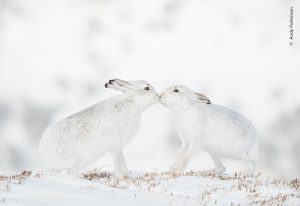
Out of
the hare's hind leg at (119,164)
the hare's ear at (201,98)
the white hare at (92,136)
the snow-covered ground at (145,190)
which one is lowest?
the snow-covered ground at (145,190)

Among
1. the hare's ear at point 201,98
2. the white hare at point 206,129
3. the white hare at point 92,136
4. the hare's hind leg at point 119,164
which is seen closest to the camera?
the white hare at point 92,136

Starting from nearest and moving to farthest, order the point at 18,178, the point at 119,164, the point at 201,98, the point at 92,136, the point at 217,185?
the point at 18,178, the point at 217,185, the point at 92,136, the point at 119,164, the point at 201,98

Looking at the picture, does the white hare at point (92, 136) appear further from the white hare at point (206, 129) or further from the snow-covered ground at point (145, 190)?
the white hare at point (206, 129)

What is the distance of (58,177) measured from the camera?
408 inches

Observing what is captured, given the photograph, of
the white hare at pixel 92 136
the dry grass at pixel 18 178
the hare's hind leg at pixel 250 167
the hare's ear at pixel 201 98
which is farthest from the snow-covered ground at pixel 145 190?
the hare's ear at pixel 201 98

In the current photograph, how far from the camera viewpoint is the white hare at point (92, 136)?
1188 centimetres

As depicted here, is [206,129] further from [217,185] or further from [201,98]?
[217,185]

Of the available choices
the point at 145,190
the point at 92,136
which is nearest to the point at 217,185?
the point at 145,190

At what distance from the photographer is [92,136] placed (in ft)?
38.9

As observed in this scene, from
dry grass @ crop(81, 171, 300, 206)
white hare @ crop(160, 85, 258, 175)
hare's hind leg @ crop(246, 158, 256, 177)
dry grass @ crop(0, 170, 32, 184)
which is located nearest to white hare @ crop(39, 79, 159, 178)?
dry grass @ crop(81, 171, 300, 206)

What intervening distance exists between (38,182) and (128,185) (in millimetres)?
2067

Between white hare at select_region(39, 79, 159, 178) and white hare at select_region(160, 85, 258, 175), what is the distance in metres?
1.45

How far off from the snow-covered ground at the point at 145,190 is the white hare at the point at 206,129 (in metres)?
0.67

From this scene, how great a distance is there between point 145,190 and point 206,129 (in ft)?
11.0
